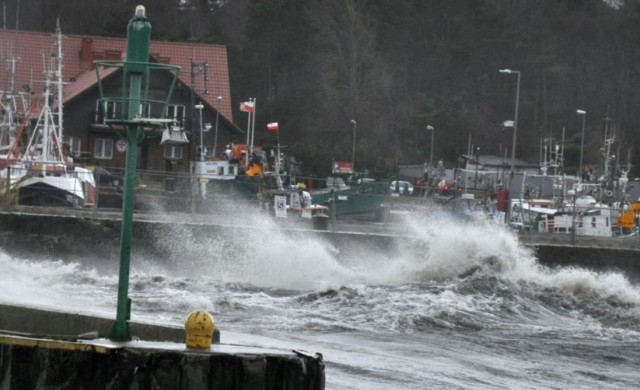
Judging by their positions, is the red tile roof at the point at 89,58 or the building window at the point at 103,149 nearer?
the red tile roof at the point at 89,58

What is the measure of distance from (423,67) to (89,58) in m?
23.8

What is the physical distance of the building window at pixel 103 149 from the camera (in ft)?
210

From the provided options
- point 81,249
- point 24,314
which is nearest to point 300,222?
point 81,249

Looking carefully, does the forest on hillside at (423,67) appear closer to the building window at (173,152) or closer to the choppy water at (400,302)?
the building window at (173,152)

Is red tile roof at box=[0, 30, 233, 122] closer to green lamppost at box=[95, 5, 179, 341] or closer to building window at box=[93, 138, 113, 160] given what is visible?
building window at box=[93, 138, 113, 160]

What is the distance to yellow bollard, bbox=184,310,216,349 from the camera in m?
8.93

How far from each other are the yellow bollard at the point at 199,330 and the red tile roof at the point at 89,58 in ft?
174

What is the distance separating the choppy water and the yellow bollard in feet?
10.8

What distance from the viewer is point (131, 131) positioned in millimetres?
9734

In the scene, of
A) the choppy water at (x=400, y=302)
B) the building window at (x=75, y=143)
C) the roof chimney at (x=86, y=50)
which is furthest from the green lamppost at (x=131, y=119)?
the roof chimney at (x=86, y=50)

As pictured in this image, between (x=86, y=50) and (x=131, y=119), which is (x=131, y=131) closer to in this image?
(x=131, y=119)

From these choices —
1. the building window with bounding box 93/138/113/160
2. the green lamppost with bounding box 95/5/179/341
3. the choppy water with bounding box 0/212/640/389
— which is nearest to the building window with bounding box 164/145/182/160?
the building window with bounding box 93/138/113/160

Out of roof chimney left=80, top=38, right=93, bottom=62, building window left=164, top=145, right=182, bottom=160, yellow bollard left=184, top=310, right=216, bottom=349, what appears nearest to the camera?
yellow bollard left=184, top=310, right=216, bottom=349

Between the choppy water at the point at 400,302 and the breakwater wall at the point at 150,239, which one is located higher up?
the breakwater wall at the point at 150,239
